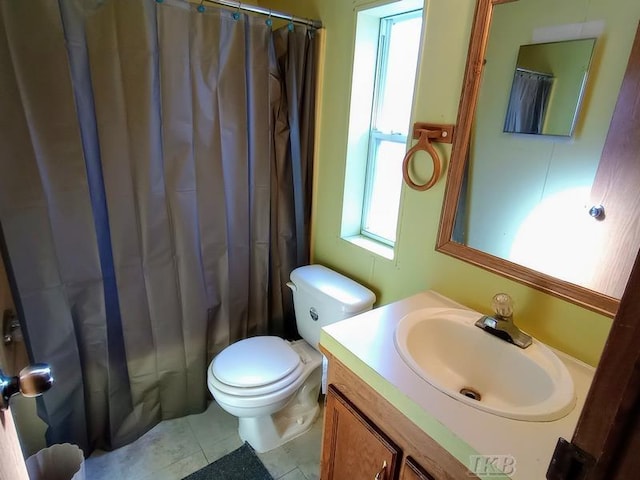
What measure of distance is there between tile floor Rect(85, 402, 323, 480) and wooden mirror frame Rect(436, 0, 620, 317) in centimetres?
114

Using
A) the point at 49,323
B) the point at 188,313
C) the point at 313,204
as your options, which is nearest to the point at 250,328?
the point at 188,313

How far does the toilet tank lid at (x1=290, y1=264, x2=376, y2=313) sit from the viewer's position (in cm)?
153

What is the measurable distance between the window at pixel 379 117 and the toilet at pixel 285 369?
0.32 meters

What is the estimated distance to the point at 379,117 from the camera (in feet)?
5.57

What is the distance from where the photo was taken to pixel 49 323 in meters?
1.37

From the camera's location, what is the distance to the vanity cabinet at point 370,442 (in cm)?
86

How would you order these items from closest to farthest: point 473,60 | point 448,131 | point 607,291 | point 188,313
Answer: point 607,291
point 473,60
point 448,131
point 188,313

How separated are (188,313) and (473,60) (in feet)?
5.00

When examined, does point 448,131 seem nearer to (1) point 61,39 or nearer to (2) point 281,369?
(2) point 281,369

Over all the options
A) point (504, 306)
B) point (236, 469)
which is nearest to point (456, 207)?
point (504, 306)

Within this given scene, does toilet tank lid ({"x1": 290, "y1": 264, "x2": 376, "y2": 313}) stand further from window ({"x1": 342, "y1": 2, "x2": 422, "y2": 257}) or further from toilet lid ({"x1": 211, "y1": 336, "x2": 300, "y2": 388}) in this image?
toilet lid ({"x1": 211, "y1": 336, "x2": 300, "y2": 388})

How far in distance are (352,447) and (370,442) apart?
108 mm

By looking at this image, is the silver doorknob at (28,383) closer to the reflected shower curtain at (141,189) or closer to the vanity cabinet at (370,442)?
the vanity cabinet at (370,442)

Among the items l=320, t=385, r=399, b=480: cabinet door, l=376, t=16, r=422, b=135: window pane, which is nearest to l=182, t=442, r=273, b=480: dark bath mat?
l=320, t=385, r=399, b=480: cabinet door
